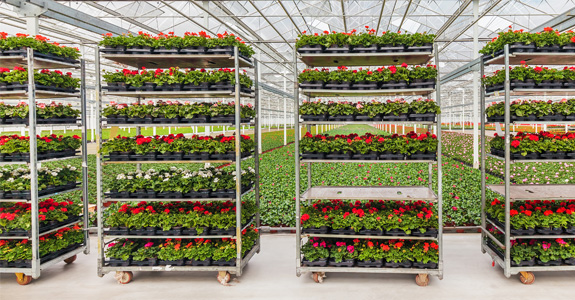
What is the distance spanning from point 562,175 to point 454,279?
785 cm

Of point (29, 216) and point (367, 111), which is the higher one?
point (367, 111)

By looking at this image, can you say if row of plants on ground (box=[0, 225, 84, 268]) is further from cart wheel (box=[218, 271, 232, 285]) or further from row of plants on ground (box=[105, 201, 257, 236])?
cart wheel (box=[218, 271, 232, 285])

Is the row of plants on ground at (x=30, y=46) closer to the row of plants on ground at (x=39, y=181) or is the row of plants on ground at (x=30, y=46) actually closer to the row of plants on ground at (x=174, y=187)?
the row of plants on ground at (x=39, y=181)

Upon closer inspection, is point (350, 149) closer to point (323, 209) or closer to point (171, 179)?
point (323, 209)

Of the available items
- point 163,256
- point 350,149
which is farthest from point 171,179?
point 350,149

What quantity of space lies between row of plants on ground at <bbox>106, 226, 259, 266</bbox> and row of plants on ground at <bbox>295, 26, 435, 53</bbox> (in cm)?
281

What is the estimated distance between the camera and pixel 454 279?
440 cm

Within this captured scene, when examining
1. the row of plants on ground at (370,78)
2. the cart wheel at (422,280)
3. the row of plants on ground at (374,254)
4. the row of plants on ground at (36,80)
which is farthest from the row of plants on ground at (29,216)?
the cart wheel at (422,280)

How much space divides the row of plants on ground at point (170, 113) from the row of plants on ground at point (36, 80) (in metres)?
0.82

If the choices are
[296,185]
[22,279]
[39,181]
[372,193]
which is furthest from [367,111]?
[22,279]

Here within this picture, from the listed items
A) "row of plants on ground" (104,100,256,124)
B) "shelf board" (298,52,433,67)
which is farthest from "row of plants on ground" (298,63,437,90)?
"row of plants on ground" (104,100,256,124)

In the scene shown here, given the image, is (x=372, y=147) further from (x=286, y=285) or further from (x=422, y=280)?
(x=286, y=285)

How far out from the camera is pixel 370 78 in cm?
443

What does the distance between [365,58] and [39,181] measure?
187 inches
